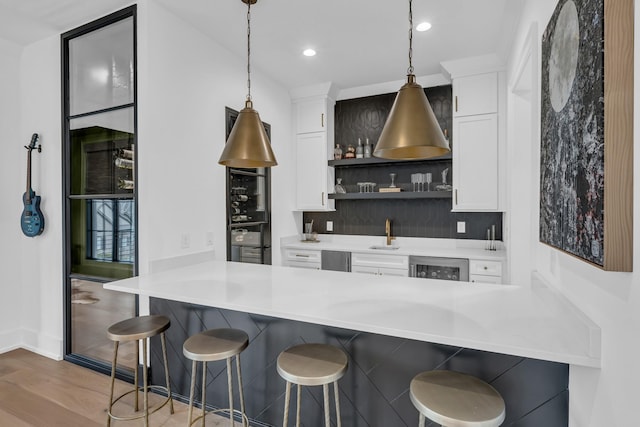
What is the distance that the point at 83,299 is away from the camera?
9.78 feet

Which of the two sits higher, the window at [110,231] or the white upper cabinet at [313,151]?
the white upper cabinet at [313,151]

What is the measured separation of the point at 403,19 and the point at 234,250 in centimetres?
249

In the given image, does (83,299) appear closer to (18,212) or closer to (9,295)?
(9,295)

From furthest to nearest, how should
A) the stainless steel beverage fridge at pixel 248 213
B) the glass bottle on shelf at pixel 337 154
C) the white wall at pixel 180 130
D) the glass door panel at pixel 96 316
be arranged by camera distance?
the glass bottle on shelf at pixel 337 154
the stainless steel beverage fridge at pixel 248 213
the glass door panel at pixel 96 316
the white wall at pixel 180 130

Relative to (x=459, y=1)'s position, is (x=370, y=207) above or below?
below

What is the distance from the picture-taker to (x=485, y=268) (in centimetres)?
329

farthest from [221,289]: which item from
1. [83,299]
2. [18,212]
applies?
[18,212]

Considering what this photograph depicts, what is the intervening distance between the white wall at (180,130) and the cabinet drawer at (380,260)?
4.80 ft

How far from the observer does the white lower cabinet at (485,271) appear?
3223 mm

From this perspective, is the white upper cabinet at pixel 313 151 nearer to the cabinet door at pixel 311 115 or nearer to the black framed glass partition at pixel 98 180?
the cabinet door at pixel 311 115

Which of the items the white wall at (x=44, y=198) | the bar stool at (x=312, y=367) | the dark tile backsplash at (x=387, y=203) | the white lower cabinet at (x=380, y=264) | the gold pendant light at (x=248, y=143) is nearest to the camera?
the bar stool at (x=312, y=367)

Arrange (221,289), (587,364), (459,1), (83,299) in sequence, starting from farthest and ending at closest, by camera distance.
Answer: (83,299)
(459,1)
(221,289)
(587,364)

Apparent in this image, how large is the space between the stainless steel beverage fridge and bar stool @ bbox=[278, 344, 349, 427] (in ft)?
5.99

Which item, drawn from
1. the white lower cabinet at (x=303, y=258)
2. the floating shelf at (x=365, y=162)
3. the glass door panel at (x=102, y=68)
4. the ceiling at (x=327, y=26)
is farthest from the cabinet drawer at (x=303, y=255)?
the glass door panel at (x=102, y=68)
